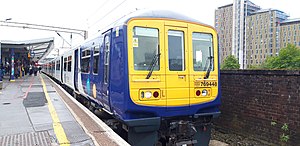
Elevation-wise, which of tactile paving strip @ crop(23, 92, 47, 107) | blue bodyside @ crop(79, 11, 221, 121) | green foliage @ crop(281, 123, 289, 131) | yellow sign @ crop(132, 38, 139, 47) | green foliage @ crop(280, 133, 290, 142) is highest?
yellow sign @ crop(132, 38, 139, 47)

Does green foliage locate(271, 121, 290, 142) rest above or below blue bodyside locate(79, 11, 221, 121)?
below

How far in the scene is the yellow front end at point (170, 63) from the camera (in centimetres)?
464

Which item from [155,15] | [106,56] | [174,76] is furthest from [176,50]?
[106,56]

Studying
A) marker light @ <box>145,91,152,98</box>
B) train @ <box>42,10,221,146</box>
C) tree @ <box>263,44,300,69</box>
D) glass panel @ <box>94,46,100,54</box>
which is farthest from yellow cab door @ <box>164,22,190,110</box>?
tree @ <box>263,44,300,69</box>

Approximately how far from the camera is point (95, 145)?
4.24m

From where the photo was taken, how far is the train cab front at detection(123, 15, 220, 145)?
15.2ft

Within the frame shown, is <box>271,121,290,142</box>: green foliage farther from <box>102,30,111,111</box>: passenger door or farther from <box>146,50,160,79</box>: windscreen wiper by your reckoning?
<box>102,30,111,111</box>: passenger door

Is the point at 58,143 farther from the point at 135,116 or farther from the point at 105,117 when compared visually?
the point at 105,117

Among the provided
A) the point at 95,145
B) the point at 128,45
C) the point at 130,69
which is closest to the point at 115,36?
the point at 128,45

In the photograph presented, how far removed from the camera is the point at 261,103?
650cm

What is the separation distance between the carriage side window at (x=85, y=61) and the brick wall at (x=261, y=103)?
13.6 ft

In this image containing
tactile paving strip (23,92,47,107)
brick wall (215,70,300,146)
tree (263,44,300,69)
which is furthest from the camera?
tree (263,44,300,69)

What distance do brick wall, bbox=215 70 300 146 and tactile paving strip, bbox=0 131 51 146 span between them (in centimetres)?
502

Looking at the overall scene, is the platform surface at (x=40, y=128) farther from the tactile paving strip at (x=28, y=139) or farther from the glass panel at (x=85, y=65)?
the glass panel at (x=85, y=65)
